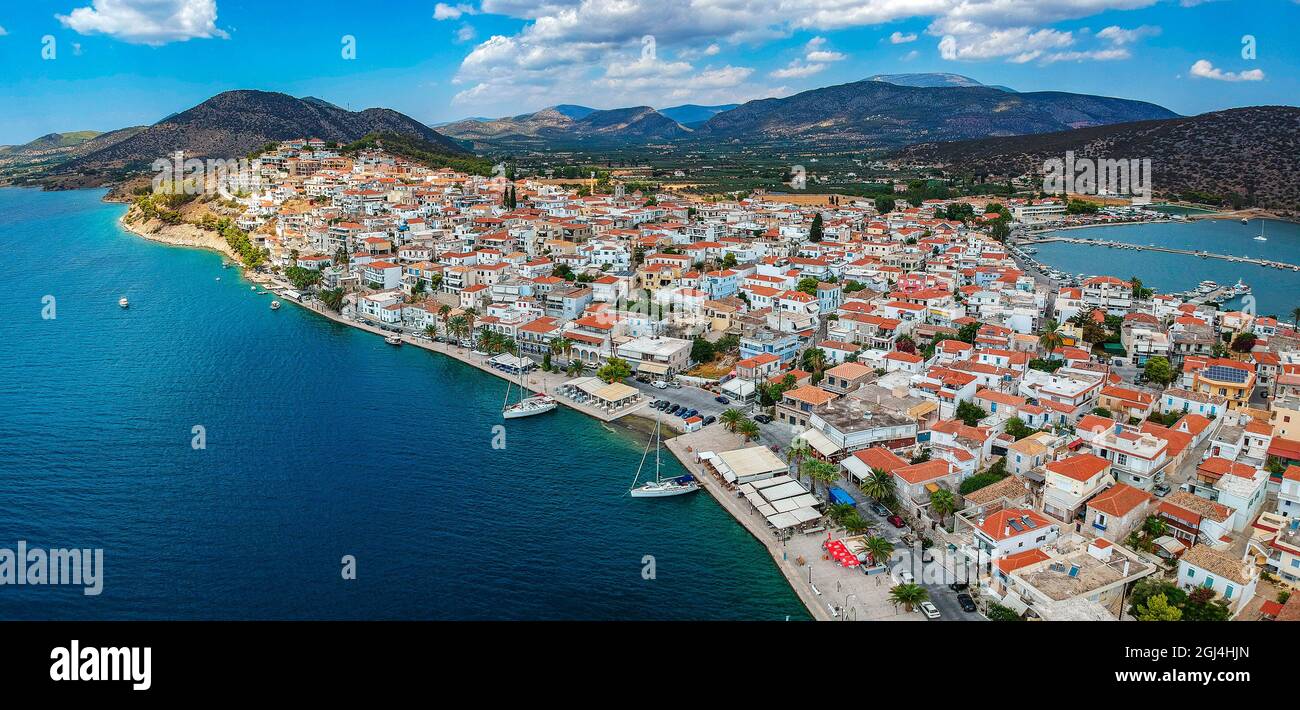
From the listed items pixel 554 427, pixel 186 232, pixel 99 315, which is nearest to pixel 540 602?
pixel 554 427

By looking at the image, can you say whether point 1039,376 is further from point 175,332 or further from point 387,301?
point 175,332

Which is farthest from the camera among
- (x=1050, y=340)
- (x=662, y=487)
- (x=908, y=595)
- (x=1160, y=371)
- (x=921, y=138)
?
(x=921, y=138)

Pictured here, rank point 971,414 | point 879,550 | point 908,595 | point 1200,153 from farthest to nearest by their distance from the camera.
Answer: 1. point 1200,153
2. point 971,414
3. point 879,550
4. point 908,595

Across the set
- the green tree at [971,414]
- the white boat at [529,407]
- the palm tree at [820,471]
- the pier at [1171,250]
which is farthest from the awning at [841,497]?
the pier at [1171,250]

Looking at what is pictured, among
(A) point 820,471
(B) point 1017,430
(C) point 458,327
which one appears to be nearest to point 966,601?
(A) point 820,471

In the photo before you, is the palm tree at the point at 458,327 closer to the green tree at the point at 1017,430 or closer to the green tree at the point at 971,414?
the green tree at the point at 971,414

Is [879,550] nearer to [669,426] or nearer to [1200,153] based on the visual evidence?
[669,426]

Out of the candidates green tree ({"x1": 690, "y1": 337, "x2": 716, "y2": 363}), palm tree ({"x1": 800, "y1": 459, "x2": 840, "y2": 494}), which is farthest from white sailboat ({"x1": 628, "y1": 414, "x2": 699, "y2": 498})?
green tree ({"x1": 690, "y1": 337, "x2": 716, "y2": 363})
